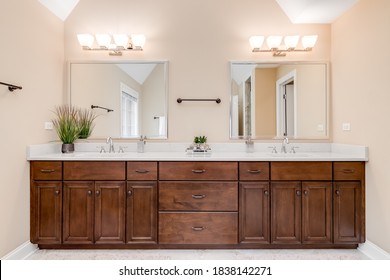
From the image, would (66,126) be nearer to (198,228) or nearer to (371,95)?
(198,228)

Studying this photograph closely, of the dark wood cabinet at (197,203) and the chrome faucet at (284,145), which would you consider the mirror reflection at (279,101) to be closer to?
the chrome faucet at (284,145)

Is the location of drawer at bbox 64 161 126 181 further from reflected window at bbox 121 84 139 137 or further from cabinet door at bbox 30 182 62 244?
reflected window at bbox 121 84 139 137

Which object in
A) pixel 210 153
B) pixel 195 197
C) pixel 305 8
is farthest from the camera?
pixel 210 153

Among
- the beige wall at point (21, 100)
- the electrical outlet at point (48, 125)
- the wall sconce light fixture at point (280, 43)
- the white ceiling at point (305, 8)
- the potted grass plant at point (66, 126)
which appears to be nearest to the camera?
the beige wall at point (21, 100)

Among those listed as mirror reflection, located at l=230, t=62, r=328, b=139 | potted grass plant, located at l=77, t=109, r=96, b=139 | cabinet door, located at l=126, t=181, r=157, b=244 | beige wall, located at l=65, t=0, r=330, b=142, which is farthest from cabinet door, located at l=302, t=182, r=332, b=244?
potted grass plant, located at l=77, t=109, r=96, b=139

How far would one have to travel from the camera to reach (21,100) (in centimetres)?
241

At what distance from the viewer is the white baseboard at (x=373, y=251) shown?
2.25 metres

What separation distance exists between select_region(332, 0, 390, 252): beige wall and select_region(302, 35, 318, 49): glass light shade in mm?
264

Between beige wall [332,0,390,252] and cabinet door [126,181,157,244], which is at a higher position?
beige wall [332,0,390,252]

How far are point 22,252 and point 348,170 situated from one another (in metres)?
2.96

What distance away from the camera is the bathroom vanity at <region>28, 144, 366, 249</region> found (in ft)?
8.05

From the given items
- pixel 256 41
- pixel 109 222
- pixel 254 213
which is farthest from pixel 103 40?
pixel 254 213

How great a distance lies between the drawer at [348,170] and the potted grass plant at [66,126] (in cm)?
264

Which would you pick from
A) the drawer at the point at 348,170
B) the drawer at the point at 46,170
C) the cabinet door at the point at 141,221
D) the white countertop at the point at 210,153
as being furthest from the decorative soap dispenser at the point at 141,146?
the drawer at the point at 348,170
